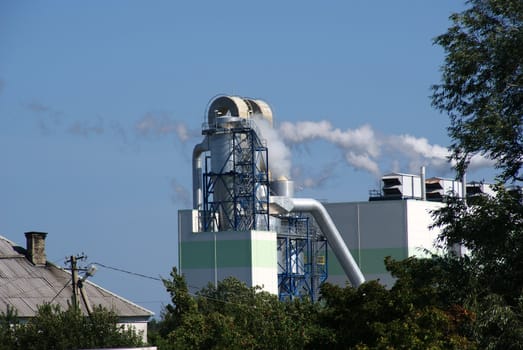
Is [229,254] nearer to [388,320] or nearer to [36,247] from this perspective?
[36,247]

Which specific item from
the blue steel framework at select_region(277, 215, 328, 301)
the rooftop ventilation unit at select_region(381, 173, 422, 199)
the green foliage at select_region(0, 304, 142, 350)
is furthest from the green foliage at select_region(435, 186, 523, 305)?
the rooftop ventilation unit at select_region(381, 173, 422, 199)

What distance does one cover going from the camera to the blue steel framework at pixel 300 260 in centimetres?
7438

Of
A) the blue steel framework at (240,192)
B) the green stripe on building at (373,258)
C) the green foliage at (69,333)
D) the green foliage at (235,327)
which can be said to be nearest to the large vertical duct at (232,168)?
the blue steel framework at (240,192)

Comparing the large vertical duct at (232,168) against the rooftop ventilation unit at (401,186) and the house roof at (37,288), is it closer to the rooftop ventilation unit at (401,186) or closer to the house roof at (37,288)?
the rooftop ventilation unit at (401,186)

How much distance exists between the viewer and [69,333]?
34438 millimetres

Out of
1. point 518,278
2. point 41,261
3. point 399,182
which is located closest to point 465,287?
point 518,278

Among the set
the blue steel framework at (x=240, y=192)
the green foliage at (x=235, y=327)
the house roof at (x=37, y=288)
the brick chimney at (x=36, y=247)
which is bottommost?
the green foliage at (x=235, y=327)

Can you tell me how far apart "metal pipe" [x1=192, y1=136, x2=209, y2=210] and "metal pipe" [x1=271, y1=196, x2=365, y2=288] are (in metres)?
5.65

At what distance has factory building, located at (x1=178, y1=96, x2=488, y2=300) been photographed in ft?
232

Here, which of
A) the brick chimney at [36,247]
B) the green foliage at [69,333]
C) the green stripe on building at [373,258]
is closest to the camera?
the green foliage at [69,333]

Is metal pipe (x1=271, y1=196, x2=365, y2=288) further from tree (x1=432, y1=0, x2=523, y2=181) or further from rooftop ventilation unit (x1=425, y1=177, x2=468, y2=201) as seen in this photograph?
tree (x1=432, y1=0, x2=523, y2=181)

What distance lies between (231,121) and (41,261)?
2711cm

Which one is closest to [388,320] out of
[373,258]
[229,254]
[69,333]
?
[69,333]

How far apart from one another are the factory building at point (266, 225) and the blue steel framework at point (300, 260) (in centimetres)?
6
